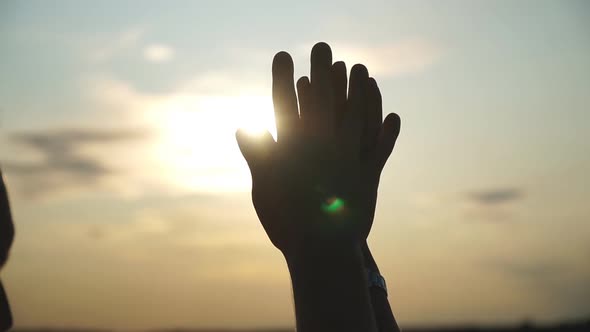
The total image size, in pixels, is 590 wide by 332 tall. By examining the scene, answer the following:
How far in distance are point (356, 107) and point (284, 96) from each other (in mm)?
382

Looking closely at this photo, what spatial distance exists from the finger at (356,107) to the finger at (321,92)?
0.31 feet

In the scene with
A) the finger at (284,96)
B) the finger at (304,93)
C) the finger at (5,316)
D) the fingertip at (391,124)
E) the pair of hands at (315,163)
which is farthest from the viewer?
the fingertip at (391,124)

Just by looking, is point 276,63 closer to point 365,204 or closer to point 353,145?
point 353,145

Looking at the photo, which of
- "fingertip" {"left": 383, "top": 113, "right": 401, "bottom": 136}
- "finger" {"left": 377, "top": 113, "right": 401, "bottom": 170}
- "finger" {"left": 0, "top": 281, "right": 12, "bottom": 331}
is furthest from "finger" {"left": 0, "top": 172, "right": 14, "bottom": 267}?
"fingertip" {"left": 383, "top": 113, "right": 401, "bottom": 136}

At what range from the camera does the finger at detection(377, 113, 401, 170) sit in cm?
310

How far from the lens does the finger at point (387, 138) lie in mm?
3096

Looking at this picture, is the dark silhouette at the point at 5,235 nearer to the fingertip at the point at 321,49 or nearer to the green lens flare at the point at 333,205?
the green lens flare at the point at 333,205

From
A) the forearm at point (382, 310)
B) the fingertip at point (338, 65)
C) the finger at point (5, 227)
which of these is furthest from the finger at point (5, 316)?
the forearm at point (382, 310)

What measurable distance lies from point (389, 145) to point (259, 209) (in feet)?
2.42

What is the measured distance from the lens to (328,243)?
7.79 feet

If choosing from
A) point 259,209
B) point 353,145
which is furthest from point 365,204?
point 259,209

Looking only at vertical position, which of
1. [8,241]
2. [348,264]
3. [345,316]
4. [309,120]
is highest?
[309,120]

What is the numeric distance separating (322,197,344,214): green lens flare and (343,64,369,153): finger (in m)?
0.28

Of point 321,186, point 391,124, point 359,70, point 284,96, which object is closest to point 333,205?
point 321,186
